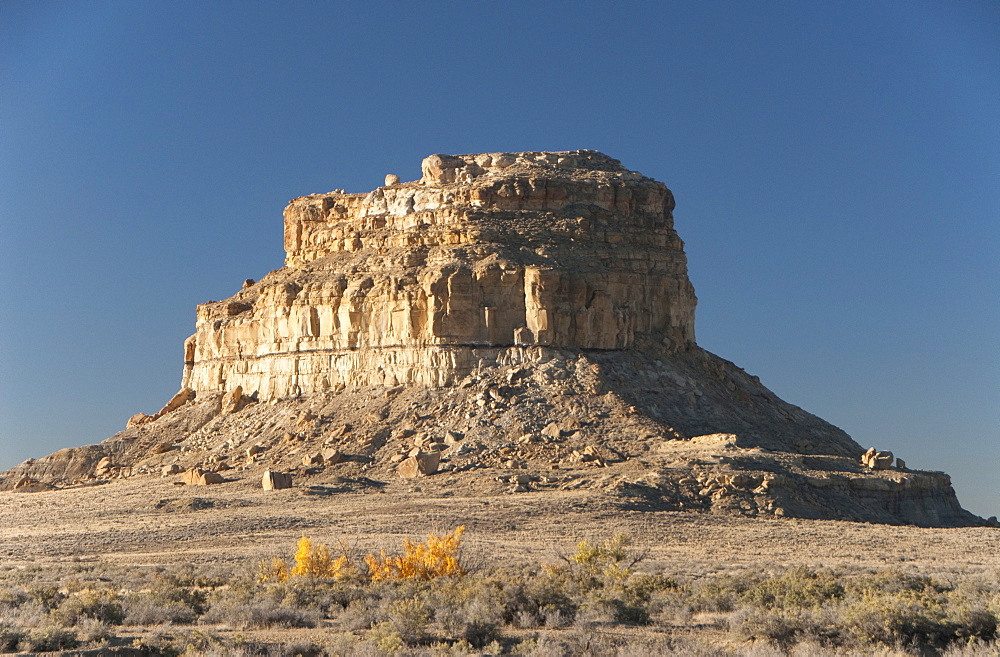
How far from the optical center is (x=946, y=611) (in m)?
19.2

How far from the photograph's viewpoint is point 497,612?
20281 mm

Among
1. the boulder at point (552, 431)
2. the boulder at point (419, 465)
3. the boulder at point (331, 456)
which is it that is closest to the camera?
the boulder at point (419, 465)

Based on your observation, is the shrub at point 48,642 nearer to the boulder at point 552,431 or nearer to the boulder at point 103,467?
the boulder at point 552,431

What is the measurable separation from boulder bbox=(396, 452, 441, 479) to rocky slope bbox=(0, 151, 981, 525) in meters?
0.09

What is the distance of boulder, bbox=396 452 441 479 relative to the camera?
1802 inches

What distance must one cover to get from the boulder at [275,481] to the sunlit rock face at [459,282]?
892cm

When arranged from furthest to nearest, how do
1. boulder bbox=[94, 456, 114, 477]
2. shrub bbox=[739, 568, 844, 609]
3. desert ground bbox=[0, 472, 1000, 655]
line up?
boulder bbox=[94, 456, 114, 477], shrub bbox=[739, 568, 844, 609], desert ground bbox=[0, 472, 1000, 655]

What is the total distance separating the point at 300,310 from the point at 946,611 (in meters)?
41.4

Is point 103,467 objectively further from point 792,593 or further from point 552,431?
point 792,593

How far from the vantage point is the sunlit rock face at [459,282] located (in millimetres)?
53062

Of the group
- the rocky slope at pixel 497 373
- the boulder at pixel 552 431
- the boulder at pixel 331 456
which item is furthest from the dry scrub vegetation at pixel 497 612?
the boulder at pixel 552 431

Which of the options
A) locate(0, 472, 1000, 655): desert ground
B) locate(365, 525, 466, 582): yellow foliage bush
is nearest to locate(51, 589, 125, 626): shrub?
locate(0, 472, 1000, 655): desert ground

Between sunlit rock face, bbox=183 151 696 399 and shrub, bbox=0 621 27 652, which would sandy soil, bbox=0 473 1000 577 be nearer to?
sunlit rock face, bbox=183 151 696 399

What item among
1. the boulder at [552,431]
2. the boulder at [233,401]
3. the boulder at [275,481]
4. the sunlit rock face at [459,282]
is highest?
the sunlit rock face at [459,282]
